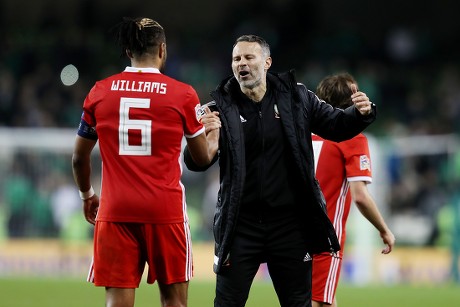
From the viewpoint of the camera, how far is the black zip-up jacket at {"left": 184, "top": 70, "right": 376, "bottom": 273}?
610 centimetres

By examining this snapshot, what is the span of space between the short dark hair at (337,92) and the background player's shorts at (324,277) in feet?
3.33

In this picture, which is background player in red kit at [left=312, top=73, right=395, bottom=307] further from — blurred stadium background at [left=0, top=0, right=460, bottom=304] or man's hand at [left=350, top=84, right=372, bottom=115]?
blurred stadium background at [left=0, top=0, right=460, bottom=304]

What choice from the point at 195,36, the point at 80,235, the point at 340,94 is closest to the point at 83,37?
the point at 195,36

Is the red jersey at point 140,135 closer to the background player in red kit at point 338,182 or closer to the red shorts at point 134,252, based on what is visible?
the red shorts at point 134,252

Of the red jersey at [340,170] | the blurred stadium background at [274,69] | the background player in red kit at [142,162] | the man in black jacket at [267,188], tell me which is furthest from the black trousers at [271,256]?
the blurred stadium background at [274,69]

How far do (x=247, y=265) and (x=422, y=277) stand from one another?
33.0 ft

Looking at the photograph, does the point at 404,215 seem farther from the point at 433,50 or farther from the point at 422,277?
the point at 433,50

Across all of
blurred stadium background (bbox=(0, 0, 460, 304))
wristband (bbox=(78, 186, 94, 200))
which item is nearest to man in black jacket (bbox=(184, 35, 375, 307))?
wristband (bbox=(78, 186, 94, 200))

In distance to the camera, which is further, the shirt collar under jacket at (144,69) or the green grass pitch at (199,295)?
the green grass pitch at (199,295)

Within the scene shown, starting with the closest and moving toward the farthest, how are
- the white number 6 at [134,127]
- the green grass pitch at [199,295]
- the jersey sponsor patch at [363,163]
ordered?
the white number 6 at [134,127]
the jersey sponsor patch at [363,163]
the green grass pitch at [199,295]

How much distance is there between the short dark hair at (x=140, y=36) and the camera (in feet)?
19.9

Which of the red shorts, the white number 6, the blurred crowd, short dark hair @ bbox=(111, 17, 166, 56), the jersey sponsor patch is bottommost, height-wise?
the red shorts

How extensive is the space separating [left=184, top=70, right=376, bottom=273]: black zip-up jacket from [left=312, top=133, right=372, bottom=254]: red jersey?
0.68 metres

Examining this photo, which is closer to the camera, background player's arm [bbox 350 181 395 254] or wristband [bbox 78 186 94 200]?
wristband [bbox 78 186 94 200]
